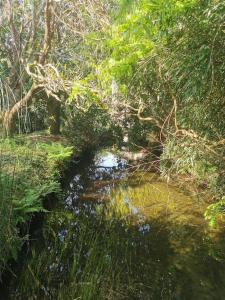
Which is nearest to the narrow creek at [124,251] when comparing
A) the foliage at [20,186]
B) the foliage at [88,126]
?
the foliage at [20,186]

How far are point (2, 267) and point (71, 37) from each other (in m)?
8.36

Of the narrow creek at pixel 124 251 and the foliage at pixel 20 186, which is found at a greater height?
the foliage at pixel 20 186

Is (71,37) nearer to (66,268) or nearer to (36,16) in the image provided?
(36,16)

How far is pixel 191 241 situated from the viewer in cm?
654

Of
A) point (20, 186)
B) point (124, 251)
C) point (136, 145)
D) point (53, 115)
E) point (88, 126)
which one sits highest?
point (136, 145)

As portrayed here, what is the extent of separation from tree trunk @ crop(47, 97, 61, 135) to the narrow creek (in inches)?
223

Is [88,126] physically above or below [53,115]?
below

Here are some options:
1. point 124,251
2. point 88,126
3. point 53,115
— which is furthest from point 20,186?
point 53,115

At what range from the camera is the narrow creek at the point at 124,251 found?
4.87 m

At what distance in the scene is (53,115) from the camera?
1463 centimetres

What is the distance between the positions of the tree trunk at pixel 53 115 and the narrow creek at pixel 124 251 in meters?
5.68

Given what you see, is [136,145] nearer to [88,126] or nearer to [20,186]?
[20,186]

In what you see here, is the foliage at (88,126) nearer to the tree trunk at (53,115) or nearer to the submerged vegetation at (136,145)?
the tree trunk at (53,115)

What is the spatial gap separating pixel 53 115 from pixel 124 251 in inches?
370
